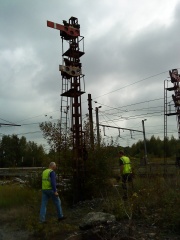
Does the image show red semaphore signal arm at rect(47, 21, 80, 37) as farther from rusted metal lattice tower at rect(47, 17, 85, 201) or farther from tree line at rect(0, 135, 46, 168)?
tree line at rect(0, 135, 46, 168)

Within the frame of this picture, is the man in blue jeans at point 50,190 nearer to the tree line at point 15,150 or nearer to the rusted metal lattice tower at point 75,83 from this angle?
the rusted metal lattice tower at point 75,83

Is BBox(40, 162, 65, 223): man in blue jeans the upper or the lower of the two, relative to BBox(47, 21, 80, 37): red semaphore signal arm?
lower

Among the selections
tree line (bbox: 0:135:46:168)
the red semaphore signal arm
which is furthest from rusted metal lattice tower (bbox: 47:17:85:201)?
tree line (bbox: 0:135:46:168)

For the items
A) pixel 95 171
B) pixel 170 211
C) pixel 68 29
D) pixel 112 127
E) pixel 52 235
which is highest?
pixel 68 29

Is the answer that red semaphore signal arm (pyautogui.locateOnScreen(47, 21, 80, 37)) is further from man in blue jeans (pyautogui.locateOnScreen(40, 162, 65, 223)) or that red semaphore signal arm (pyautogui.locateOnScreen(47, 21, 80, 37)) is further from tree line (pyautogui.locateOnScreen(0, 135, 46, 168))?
tree line (pyautogui.locateOnScreen(0, 135, 46, 168))

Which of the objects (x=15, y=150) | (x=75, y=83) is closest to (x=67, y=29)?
(x=75, y=83)

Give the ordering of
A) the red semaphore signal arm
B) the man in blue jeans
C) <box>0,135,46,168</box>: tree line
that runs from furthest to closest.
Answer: <box>0,135,46,168</box>: tree line, the red semaphore signal arm, the man in blue jeans

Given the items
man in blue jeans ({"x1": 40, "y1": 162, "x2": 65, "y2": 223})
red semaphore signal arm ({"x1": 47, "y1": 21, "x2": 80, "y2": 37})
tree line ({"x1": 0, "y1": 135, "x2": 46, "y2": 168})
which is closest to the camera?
man in blue jeans ({"x1": 40, "y1": 162, "x2": 65, "y2": 223})

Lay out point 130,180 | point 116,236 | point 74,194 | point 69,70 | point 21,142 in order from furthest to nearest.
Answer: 1. point 21,142
2. point 69,70
3. point 74,194
4. point 130,180
5. point 116,236

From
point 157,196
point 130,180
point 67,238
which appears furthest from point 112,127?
point 67,238

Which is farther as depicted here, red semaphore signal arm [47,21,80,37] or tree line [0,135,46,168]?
tree line [0,135,46,168]

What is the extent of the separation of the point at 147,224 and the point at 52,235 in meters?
2.61

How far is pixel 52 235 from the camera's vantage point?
8.92 m

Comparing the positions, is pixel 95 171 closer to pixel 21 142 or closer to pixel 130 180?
pixel 130 180
